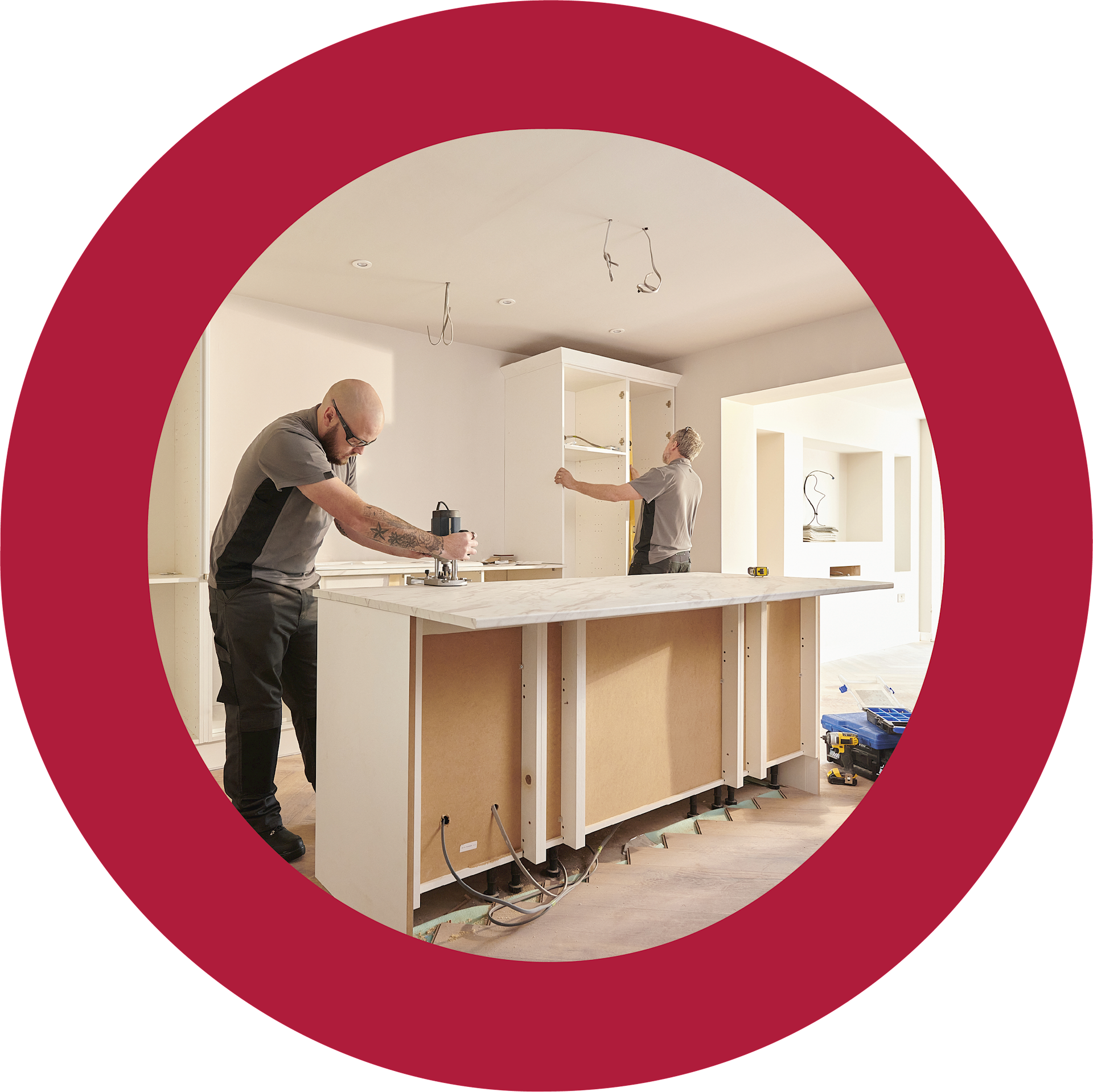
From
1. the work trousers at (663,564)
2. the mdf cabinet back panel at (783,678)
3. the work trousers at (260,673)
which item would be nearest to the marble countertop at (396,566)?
the work trousers at (663,564)

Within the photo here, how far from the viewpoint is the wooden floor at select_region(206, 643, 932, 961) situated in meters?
1.68

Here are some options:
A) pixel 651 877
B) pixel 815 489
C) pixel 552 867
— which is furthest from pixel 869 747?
pixel 815 489

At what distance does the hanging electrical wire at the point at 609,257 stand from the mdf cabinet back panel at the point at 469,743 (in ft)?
5.86

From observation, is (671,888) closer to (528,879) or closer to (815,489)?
(528,879)

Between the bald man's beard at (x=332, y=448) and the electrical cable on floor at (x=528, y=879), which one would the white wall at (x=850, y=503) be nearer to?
the bald man's beard at (x=332, y=448)

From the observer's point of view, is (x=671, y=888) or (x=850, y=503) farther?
(x=850, y=503)

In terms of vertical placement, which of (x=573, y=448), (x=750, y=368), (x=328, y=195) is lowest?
(x=328, y=195)

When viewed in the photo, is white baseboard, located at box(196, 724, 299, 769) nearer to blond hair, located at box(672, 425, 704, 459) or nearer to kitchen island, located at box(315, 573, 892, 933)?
kitchen island, located at box(315, 573, 892, 933)

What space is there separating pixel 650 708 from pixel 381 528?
108cm

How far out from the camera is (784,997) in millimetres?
1203

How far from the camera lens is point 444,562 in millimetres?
2074

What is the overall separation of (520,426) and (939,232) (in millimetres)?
3329

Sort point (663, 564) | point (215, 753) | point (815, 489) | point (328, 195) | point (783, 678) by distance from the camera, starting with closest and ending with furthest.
Answer: 1. point (328, 195)
2. point (783, 678)
3. point (215, 753)
4. point (663, 564)
5. point (815, 489)

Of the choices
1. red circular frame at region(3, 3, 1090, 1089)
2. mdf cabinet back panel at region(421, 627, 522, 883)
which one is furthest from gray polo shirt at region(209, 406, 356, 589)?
red circular frame at region(3, 3, 1090, 1089)
